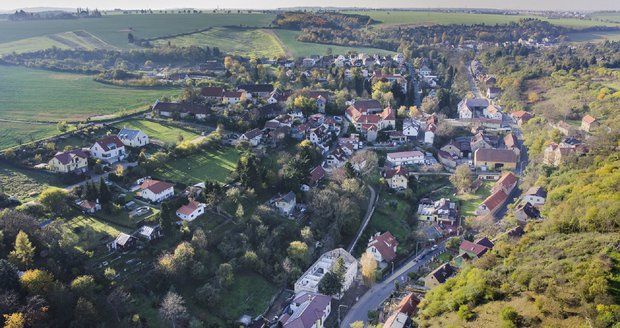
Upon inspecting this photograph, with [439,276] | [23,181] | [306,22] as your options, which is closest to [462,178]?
[439,276]

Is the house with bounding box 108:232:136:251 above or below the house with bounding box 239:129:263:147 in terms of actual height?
below

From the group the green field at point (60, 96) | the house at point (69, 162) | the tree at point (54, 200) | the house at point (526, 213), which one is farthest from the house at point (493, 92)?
the tree at point (54, 200)

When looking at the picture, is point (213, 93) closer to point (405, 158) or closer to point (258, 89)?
point (258, 89)

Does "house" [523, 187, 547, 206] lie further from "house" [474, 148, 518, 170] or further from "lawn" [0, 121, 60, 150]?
"lawn" [0, 121, 60, 150]

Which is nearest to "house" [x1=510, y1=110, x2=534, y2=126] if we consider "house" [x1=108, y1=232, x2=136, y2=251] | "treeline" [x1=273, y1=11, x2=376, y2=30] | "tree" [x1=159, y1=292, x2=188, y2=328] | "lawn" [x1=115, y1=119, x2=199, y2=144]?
"lawn" [x1=115, y1=119, x2=199, y2=144]

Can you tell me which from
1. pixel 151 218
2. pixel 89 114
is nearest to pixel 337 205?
pixel 151 218

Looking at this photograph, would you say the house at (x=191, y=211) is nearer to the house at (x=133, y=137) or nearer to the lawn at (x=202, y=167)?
the lawn at (x=202, y=167)

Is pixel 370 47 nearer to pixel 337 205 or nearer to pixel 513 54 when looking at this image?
pixel 513 54
